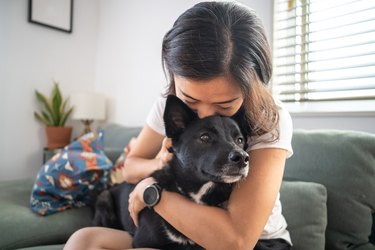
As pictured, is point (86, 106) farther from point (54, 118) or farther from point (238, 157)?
point (238, 157)

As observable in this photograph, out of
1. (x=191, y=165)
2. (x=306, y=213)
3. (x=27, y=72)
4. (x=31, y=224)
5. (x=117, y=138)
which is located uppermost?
(x=27, y=72)

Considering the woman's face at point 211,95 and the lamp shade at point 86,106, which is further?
the lamp shade at point 86,106

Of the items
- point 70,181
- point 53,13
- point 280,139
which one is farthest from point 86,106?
point 280,139

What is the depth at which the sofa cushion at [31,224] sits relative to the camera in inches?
55.2

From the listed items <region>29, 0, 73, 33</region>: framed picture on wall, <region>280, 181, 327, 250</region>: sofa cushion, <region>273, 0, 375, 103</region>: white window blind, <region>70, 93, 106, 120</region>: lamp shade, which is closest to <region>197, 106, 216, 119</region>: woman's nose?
<region>280, 181, 327, 250</region>: sofa cushion

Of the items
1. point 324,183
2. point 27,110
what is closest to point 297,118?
point 324,183

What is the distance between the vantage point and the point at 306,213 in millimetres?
1238

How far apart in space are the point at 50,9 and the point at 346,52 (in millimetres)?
3220

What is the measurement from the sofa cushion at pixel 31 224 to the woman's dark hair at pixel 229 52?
1.11 m

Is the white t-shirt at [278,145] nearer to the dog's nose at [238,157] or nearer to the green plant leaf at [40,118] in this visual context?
the dog's nose at [238,157]

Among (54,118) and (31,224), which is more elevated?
(54,118)

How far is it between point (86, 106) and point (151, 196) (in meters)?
2.67

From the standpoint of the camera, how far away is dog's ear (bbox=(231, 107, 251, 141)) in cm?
98

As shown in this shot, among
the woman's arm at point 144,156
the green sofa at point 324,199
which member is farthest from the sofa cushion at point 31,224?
the woman's arm at point 144,156
